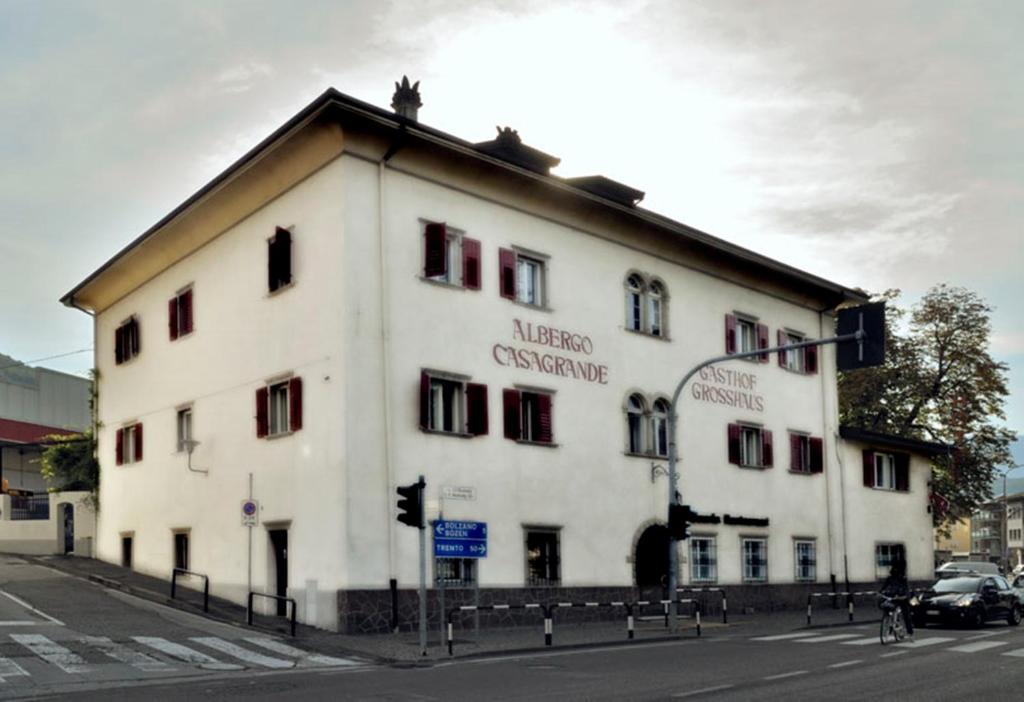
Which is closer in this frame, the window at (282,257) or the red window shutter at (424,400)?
the red window shutter at (424,400)

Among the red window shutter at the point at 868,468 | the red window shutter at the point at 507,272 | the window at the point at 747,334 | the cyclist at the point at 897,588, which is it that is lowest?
the cyclist at the point at 897,588

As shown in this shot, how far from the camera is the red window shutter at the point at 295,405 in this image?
26.1m

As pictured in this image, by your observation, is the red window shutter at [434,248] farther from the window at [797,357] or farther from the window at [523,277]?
the window at [797,357]

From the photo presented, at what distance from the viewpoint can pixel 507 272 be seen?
94.7 feet

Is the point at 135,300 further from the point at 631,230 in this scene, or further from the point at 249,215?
the point at 631,230

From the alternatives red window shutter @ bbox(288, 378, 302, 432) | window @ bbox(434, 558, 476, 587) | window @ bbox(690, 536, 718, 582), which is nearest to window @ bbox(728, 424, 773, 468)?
window @ bbox(690, 536, 718, 582)

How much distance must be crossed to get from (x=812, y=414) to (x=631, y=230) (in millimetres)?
11411

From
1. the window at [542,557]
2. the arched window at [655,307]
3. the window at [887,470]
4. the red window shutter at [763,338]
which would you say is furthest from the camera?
the window at [887,470]

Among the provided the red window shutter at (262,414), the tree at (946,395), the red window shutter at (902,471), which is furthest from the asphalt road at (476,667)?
the tree at (946,395)

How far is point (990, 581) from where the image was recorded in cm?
2861

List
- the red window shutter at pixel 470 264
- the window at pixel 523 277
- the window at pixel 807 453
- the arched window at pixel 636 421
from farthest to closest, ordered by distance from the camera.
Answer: the window at pixel 807 453, the arched window at pixel 636 421, the window at pixel 523 277, the red window shutter at pixel 470 264

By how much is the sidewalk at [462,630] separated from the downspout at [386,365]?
5.59 ft

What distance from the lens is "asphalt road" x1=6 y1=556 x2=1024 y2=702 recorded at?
568 inches

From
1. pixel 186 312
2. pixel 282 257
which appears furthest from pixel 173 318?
pixel 282 257
